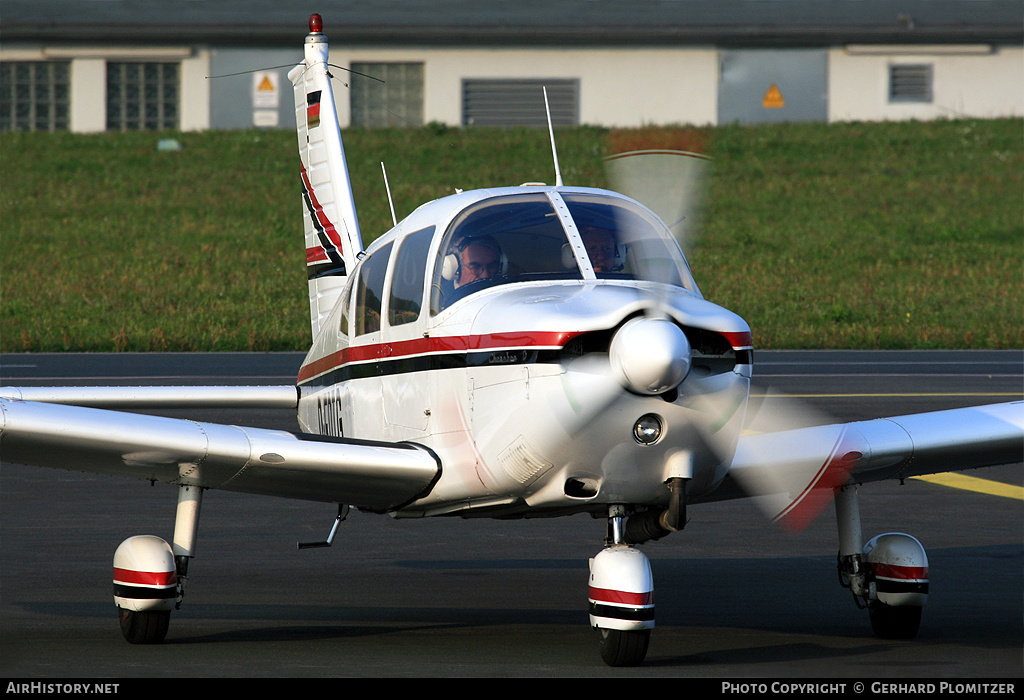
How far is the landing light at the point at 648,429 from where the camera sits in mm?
5988

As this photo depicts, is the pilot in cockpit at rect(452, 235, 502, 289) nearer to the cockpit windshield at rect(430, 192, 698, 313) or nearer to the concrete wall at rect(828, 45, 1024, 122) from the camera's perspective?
the cockpit windshield at rect(430, 192, 698, 313)

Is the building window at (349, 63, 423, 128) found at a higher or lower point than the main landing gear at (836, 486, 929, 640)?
higher

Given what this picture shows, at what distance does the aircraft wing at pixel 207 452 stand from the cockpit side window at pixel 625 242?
4.37 feet

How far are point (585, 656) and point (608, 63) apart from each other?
36024mm

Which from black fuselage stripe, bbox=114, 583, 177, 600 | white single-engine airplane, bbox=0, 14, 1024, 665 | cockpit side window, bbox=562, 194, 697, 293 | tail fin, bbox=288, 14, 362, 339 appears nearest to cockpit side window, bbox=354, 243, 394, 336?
white single-engine airplane, bbox=0, 14, 1024, 665

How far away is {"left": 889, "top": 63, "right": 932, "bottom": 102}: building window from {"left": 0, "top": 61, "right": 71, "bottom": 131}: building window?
2484cm

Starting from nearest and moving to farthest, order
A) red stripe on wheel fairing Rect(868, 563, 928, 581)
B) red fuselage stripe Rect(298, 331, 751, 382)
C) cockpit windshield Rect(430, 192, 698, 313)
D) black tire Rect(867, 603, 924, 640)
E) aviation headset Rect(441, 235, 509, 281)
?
red fuselage stripe Rect(298, 331, 751, 382), cockpit windshield Rect(430, 192, 698, 313), aviation headset Rect(441, 235, 509, 281), black tire Rect(867, 603, 924, 640), red stripe on wheel fairing Rect(868, 563, 928, 581)

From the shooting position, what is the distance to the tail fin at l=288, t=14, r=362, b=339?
11352mm

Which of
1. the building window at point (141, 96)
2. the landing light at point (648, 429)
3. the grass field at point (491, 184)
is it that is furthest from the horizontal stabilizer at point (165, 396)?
the building window at point (141, 96)

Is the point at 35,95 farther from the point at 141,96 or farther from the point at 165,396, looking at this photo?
the point at 165,396

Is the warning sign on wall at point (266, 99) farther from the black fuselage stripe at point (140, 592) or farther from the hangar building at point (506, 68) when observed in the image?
the black fuselage stripe at point (140, 592)

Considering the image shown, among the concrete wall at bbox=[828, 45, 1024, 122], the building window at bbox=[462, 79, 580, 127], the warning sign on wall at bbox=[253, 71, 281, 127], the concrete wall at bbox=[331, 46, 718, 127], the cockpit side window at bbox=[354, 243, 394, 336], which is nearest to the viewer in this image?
the cockpit side window at bbox=[354, 243, 394, 336]

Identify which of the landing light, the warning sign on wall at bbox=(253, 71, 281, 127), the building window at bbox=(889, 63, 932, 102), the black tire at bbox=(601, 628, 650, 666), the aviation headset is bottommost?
the black tire at bbox=(601, 628, 650, 666)

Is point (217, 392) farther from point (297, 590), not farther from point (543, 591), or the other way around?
point (543, 591)
